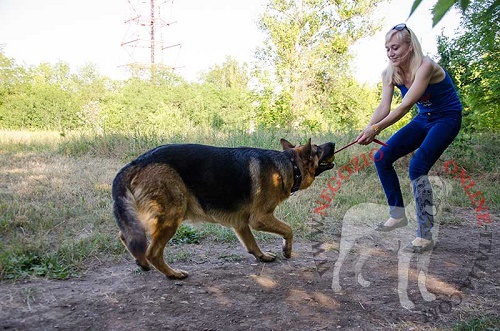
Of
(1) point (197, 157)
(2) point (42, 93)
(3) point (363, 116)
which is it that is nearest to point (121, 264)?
(1) point (197, 157)

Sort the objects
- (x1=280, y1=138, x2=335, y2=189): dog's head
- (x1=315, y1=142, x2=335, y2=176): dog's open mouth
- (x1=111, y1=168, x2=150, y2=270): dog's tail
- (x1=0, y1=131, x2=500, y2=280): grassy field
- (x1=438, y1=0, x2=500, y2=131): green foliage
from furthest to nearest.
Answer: (x1=438, y1=0, x2=500, y2=131): green foliage < (x1=315, y1=142, x2=335, y2=176): dog's open mouth < (x1=280, y1=138, x2=335, y2=189): dog's head < (x1=0, y1=131, x2=500, y2=280): grassy field < (x1=111, y1=168, x2=150, y2=270): dog's tail

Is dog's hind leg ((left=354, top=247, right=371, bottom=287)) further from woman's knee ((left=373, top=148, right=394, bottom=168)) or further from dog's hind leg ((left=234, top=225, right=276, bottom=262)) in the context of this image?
woman's knee ((left=373, top=148, right=394, bottom=168))

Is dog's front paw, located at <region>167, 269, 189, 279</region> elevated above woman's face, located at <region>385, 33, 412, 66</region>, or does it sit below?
below

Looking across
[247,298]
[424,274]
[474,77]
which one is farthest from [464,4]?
[474,77]

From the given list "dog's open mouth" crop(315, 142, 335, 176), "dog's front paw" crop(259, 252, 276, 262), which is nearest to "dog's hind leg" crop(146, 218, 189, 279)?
"dog's front paw" crop(259, 252, 276, 262)

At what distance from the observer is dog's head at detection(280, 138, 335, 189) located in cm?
423

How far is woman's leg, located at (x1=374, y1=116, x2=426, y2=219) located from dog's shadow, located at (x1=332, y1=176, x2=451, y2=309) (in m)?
0.38

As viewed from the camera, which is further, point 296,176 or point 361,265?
point 296,176

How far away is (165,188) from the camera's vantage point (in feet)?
11.0

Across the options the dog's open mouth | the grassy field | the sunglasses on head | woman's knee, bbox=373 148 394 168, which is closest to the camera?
the grassy field

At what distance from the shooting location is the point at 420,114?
431 cm

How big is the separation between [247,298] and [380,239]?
2.34m

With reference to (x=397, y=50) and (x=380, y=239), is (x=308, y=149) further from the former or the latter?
(x=380, y=239)

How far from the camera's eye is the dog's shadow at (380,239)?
11.0 feet
